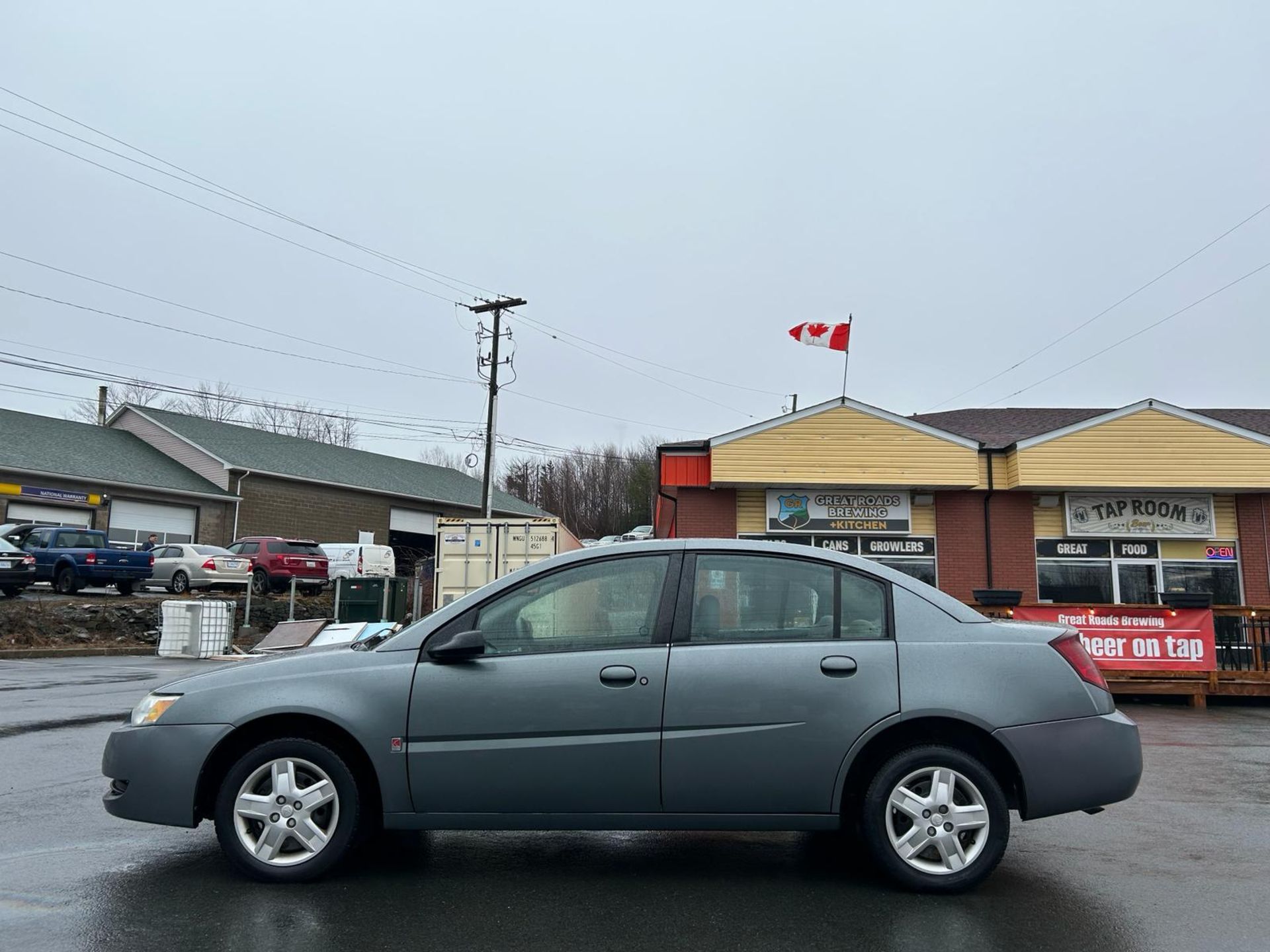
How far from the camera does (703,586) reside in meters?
4.95

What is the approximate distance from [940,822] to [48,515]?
3545cm

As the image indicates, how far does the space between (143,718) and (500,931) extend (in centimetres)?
201

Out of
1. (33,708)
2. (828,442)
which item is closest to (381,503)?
(828,442)

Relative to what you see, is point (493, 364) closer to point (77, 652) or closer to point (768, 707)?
point (77, 652)

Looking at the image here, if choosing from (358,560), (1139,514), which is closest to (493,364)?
(358,560)

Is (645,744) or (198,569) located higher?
(198,569)

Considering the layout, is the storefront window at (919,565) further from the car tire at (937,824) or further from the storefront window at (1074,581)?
the car tire at (937,824)

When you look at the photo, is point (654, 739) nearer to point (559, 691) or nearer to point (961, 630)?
point (559, 691)

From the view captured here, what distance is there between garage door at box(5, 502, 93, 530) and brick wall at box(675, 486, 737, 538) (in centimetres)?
2183

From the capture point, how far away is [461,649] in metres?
4.67

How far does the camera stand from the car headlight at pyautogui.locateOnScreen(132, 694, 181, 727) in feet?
15.7

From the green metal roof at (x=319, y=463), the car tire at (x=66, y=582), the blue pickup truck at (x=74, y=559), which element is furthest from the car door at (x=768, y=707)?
the green metal roof at (x=319, y=463)

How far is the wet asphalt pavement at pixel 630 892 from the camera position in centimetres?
408

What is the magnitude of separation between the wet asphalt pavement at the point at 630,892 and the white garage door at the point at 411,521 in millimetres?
39970
